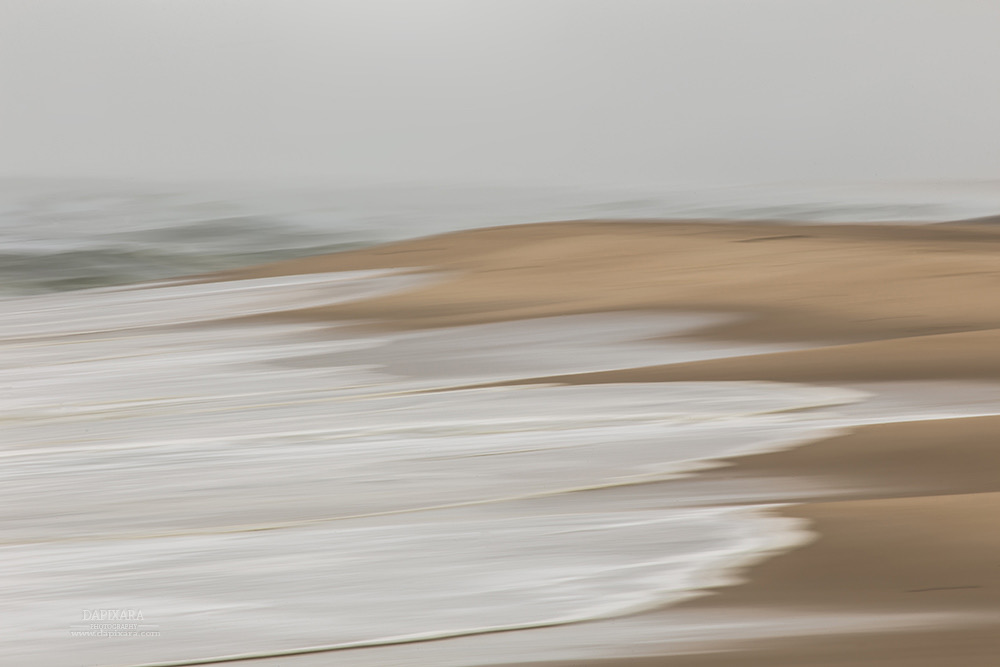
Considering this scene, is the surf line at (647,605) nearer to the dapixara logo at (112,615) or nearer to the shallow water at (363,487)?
the shallow water at (363,487)

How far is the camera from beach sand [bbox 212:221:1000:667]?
1.33 meters

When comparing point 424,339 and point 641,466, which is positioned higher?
point 424,339

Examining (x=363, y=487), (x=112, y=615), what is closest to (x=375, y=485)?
(x=363, y=487)

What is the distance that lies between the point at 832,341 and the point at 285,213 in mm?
6170

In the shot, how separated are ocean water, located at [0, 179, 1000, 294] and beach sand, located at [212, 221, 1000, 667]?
71 cm

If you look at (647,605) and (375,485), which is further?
(375,485)

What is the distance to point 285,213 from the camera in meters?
8.77

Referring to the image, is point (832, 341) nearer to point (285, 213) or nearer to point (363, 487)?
point (363, 487)

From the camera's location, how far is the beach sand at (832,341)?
133 cm

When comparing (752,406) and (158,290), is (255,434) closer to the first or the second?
(752,406)

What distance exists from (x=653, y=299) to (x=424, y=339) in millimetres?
926

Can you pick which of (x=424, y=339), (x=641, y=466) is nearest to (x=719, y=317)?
(x=424, y=339)

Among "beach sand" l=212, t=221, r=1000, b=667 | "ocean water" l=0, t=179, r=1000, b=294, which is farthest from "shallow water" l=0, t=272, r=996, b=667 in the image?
"ocean water" l=0, t=179, r=1000, b=294

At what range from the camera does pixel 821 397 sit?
2510 millimetres
